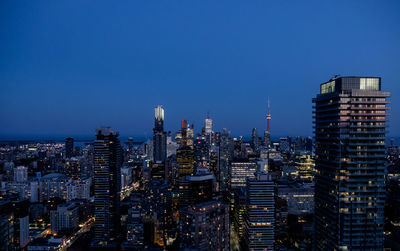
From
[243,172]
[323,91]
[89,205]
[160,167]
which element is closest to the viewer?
[323,91]

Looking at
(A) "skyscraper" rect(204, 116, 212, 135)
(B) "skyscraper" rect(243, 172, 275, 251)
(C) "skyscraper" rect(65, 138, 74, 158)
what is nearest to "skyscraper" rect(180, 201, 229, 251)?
(B) "skyscraper" rect(243, 172, 275, 251)

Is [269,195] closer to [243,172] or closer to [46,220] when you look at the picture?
[243,172]

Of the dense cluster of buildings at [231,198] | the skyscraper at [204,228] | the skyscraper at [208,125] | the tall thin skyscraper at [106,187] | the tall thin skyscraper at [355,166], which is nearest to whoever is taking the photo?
the tall thin skyscraper at [355,166]

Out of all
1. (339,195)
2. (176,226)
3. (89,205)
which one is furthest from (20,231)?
(339,195)

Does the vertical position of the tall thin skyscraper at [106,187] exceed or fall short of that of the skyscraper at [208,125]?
it falls short

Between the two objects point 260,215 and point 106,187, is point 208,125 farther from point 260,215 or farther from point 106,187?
point 260,215

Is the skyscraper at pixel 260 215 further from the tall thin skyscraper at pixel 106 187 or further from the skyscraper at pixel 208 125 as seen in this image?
the skyscraper at pixel 208 125

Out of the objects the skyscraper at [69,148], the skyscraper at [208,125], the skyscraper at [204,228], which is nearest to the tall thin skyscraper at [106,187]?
the skyscraper at [204,228]
